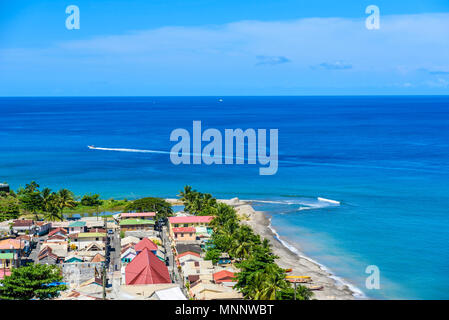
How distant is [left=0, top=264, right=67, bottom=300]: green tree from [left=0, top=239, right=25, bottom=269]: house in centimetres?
801

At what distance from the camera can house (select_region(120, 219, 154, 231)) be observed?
40.4 m

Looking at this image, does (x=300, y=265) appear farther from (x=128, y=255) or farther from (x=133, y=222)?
(x=133, y=222)

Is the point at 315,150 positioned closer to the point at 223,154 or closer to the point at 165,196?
the point at 223,154

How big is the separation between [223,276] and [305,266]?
298 inches

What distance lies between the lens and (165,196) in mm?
57125

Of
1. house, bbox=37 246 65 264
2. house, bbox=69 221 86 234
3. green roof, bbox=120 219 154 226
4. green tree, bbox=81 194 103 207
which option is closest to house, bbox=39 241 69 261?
house, bbox=37 246 65 264

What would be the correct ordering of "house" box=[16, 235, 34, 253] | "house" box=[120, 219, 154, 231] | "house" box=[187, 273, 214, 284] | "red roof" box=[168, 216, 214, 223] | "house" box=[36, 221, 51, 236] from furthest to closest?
"red roof" box=[168, 216, 214, 223], "house" box=[120, 219, 154, 231], "house" box=[36, 221, 51, 236], "house" box=[16, 235, 34, 253], "house" box=[187, 273, 214, 284]

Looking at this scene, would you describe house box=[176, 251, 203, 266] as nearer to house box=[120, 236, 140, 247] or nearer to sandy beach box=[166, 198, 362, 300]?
house box=[120, 236, 140, 247]

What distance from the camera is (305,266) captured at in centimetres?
3325

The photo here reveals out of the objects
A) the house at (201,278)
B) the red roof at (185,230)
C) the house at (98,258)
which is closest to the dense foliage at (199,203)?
the red roof at (185,230)

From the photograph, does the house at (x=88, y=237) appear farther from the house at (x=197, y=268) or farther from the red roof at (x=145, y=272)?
the house at (x=197, y=268)

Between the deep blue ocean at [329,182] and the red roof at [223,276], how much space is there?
326 inches
